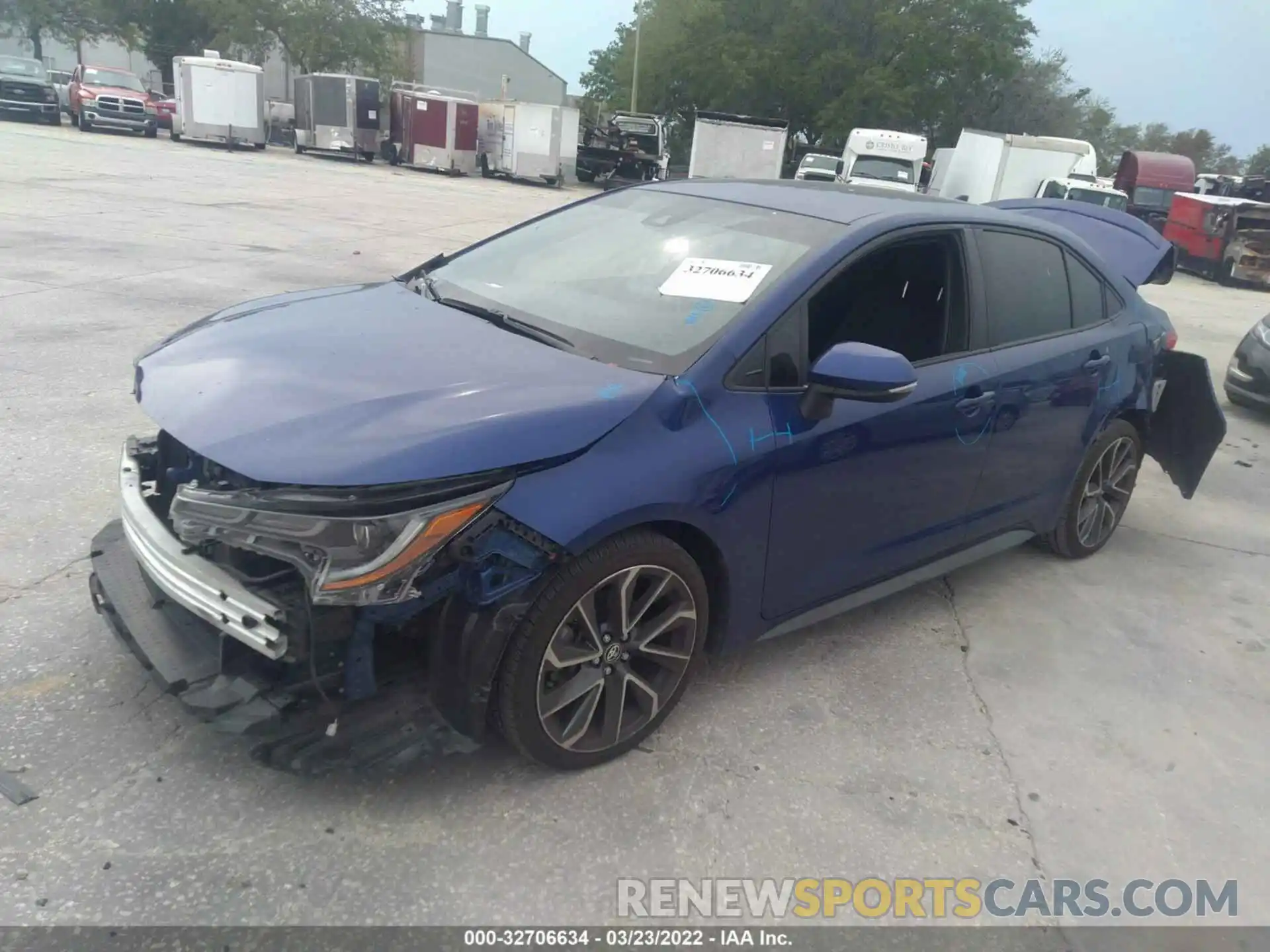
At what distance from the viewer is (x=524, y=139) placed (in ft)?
97.9

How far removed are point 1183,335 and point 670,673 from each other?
12259 mm

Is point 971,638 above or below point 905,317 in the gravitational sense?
below

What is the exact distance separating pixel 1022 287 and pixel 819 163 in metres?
25.8

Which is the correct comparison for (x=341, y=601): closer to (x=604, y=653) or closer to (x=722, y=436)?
(x=604, y=653)

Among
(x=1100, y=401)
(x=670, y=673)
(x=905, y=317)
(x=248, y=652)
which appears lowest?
(x=670, y=673)

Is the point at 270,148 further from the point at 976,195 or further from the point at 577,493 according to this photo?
the point at 577,493

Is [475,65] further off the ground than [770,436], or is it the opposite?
[475,65]

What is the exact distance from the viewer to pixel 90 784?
102 inches

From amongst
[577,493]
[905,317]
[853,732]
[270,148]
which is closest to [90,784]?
[577,493]

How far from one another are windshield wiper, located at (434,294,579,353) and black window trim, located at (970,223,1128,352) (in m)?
1.71

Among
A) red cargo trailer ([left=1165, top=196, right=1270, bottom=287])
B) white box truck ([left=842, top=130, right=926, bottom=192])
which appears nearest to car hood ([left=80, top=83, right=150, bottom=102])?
white box truck ([left=842, top=130, right=926, bottom=192])

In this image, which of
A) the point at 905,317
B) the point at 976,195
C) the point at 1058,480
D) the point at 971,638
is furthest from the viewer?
the point at 976,195

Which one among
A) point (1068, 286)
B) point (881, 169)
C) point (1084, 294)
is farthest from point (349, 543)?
point (881, 169)

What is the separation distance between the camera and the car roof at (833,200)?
3.52m
